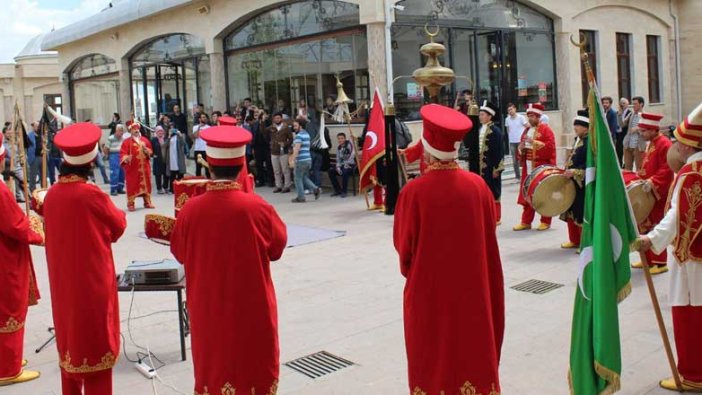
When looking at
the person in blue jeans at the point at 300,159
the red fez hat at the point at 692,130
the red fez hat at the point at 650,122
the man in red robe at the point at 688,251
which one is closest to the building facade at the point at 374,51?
the person in blue jeans at the point at 300,159

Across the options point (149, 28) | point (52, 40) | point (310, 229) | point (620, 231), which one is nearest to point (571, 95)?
point (310, 229)

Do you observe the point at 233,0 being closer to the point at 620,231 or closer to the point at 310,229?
the point at 310,229

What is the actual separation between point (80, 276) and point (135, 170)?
11233 millimetres

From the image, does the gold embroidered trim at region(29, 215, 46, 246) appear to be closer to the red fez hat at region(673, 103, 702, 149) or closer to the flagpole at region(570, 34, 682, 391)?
the flagpole at region(570, 34, 682, 391)

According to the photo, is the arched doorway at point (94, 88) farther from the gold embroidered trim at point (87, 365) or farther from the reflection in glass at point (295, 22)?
the gold embroidered trim at point (87, 365)

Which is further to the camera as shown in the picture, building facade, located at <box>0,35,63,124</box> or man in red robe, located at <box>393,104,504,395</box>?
building facade, located at <box>0,35,63,124</box>

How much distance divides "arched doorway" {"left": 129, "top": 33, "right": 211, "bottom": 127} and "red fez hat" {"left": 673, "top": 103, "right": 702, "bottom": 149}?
18.1 m

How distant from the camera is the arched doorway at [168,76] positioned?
22375mm

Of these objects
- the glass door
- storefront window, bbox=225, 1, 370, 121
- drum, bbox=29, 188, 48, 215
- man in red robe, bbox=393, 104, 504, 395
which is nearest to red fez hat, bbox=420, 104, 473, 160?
man in red robe, bbox=393, 104, 504, 395

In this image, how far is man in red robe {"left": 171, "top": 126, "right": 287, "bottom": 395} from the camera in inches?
159

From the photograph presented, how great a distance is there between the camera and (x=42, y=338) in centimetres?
699

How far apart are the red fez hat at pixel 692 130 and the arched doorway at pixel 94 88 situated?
23.7 m

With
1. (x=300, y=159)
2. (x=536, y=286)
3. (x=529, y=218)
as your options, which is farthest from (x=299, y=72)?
(x=536, y=286)

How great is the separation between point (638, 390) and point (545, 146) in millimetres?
6120
